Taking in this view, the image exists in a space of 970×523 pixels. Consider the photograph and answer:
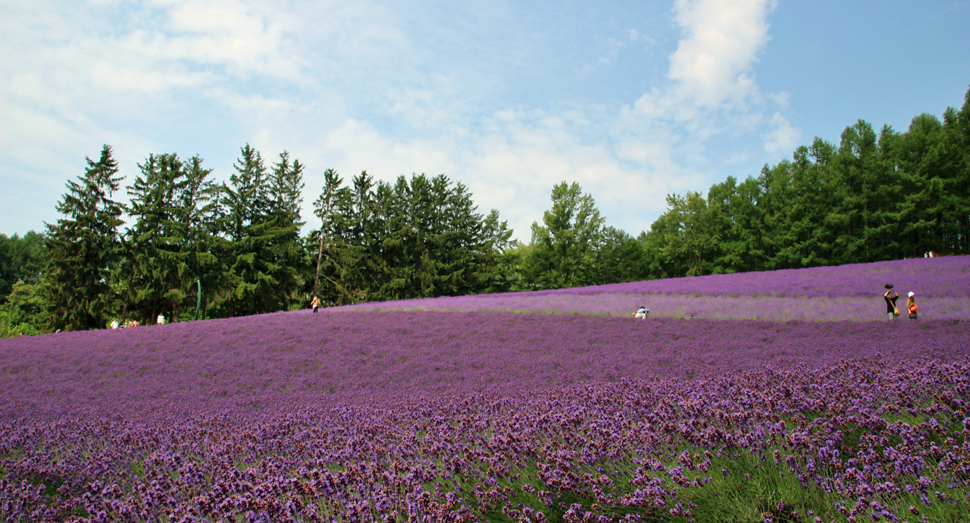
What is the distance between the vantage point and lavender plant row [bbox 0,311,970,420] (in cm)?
856

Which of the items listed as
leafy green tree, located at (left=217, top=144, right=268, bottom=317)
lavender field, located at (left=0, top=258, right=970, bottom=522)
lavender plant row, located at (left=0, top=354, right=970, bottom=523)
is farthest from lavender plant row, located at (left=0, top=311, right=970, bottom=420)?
leafy green tree, located at (left=217, top=144, right=268, bottom=317)

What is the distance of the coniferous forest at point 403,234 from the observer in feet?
119

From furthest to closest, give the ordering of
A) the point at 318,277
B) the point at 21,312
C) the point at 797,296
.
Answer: the point at 21,312 → the point at 318,277 → the point at 797,296

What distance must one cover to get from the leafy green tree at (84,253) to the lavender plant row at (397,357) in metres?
22.9

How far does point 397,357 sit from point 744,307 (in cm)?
1267

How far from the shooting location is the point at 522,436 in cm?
405

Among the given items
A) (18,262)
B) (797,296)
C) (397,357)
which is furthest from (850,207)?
(18,262)

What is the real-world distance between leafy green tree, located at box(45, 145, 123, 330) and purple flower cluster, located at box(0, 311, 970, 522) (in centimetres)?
2988

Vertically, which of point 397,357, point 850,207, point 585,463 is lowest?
point 397,357

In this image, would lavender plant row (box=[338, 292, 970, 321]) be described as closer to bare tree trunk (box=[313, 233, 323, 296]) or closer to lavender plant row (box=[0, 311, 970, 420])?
lavender plant row (box=[0, 311, 970, 420])

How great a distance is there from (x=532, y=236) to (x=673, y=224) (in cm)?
1586

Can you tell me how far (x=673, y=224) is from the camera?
53.3 m

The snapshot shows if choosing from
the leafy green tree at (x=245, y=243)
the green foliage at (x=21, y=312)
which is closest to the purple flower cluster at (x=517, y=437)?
the leafy green tree at (x=245, y=243)

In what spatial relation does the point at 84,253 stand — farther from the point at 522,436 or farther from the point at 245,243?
the point at 522,436
